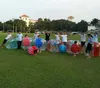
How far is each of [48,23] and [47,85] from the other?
12237 centimetres

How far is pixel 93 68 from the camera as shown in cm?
1305

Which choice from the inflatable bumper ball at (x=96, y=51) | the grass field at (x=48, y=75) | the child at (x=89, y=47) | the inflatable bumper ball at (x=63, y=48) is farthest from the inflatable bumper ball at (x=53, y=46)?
the grass field at (x=48, y=75)

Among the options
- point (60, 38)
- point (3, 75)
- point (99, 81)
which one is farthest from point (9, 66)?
point (60, 38)

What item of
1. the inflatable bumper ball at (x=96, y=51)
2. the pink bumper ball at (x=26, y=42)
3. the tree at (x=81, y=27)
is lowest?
the inflatable bumper ball at (x=96, y=51)

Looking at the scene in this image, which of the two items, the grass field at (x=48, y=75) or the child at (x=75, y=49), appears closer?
the grass field at (x=48, y=75)

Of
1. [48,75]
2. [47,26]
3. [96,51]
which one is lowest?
[48,75]

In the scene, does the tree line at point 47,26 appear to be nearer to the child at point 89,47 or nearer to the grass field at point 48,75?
the child at point 89,47

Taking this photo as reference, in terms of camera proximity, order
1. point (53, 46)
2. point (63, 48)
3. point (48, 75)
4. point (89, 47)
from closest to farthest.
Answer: point (48, 75) < point (89, 47) < point (63, 48) < point (53, 46)

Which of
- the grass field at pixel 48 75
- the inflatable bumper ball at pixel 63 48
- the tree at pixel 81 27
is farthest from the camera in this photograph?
the tree at pixel 81 27

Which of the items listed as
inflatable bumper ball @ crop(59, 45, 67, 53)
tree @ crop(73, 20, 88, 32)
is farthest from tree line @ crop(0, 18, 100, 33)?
inflatable bumper ball @ crop(59, 45, 67, 53)

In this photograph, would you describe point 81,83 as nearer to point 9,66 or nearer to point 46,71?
point 46,71

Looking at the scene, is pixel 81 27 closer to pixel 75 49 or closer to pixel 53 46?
pixel 53 46

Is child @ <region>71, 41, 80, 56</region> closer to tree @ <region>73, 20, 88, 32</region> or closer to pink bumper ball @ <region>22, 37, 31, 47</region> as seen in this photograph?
pink bumper ball @ <region>22, 37, 31, 47</region>

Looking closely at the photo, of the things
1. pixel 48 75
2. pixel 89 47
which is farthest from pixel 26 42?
pixel 48 75
